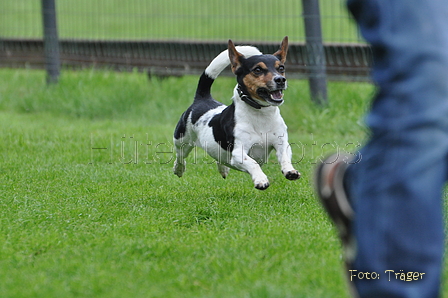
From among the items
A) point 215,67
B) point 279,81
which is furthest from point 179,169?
point 279,81

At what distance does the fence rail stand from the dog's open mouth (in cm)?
353

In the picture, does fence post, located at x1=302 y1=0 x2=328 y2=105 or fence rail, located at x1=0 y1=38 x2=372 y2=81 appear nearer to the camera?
fence post, located at x1=302 y1=0 x2=328 y2=105

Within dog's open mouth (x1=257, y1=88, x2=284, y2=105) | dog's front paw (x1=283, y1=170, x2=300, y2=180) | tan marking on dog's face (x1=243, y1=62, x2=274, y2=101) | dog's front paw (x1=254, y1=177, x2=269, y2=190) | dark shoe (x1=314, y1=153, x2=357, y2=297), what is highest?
dark shoe (x1=314, y1=153, x2=357, y2=297)

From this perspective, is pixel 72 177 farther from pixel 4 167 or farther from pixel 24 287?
pixel 24 287

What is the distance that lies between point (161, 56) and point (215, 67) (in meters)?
4.27

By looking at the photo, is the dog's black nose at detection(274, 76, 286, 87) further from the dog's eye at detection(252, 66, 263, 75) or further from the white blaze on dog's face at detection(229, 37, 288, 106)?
the dog's eye at detection(252, 66, 263, 75)

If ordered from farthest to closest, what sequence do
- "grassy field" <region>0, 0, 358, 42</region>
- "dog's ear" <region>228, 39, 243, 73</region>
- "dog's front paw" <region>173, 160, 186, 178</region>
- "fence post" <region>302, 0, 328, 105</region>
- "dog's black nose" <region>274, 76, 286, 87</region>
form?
"grassy field" <region>0, 0, 358, 42</region>
"fence post" <region>302, 0, 328, 105</region>
"dog's front paw" <region>173, 160, 186, 178</region>
"dog's ear" <region>228, 39, 243, 73</region>
"dog's black nose" <region>274, 76, 286, 87</region>

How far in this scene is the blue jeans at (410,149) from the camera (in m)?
1.39

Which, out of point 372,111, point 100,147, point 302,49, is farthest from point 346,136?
point 372,111

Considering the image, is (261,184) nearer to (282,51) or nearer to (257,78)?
(257,78)

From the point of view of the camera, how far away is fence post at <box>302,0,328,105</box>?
716 cm

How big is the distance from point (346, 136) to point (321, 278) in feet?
14.0

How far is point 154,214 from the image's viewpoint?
357cm

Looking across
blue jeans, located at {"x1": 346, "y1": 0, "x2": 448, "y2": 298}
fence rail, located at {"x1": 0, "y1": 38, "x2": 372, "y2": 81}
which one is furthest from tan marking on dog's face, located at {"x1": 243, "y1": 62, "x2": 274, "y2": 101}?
fence rail, located at {"x1": 0, "y1": 38, "x2": 372, "y2": 81}
